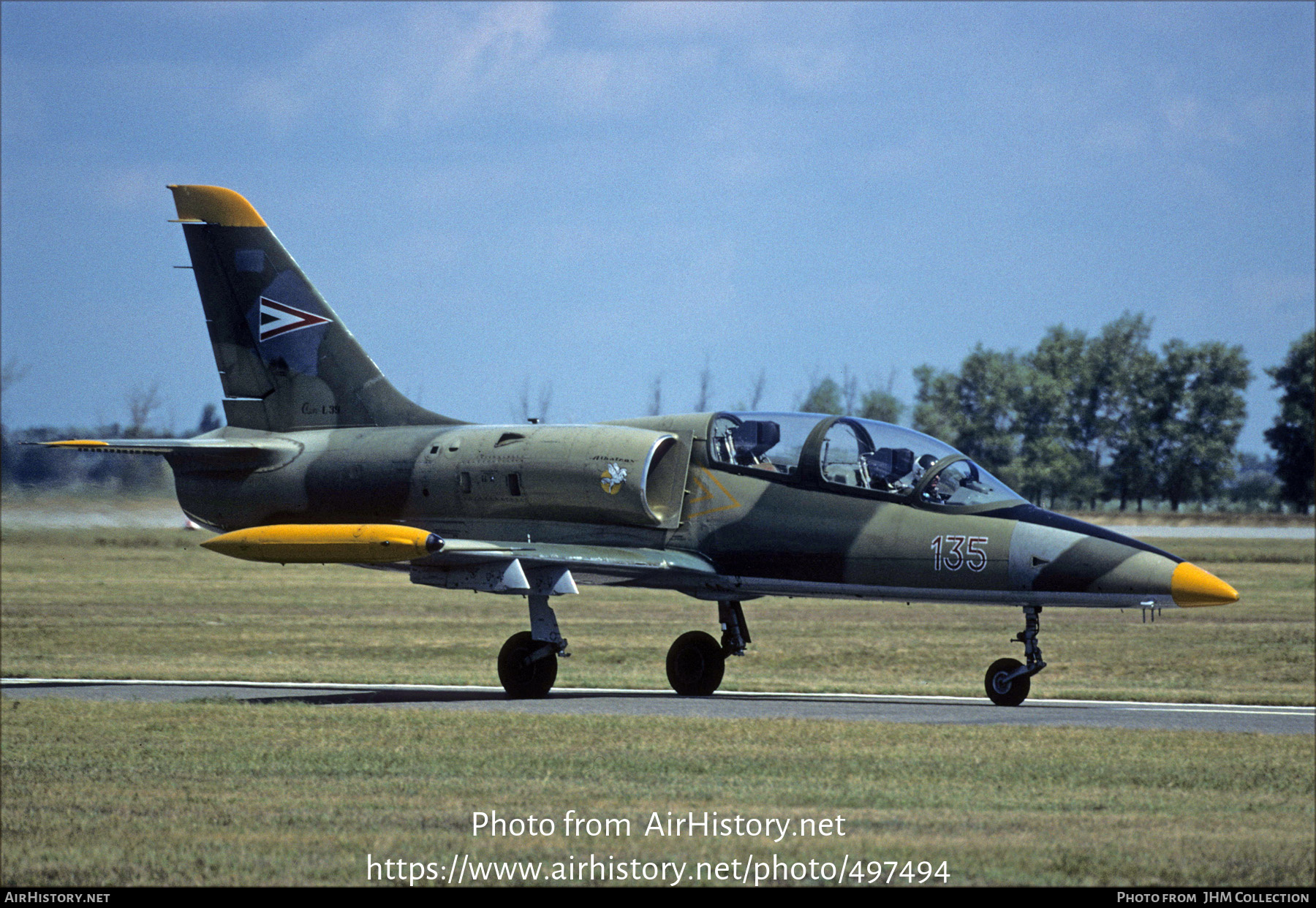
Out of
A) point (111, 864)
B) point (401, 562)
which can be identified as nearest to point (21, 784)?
point (111, 864)

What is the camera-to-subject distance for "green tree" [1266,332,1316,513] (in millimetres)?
108500

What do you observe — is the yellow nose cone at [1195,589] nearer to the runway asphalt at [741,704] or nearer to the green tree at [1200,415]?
the runway asphalt at [741,704]

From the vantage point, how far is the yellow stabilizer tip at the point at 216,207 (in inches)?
867

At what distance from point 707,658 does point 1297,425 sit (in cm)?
10296

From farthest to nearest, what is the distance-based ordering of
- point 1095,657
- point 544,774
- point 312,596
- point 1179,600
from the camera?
1. point 312,596
2. point 1095,657
3. point 1179,600
4. point 544,774

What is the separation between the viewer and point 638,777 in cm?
1175

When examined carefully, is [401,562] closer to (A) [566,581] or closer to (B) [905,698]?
(A) [566,581]

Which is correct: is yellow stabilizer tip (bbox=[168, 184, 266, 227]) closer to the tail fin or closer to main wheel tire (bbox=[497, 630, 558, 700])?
the tail fin

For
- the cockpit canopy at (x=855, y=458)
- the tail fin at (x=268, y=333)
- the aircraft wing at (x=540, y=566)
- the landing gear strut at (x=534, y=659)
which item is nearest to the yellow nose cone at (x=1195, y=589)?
the cockpit canopy at (x=855, y=458)

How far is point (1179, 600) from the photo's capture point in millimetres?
15672

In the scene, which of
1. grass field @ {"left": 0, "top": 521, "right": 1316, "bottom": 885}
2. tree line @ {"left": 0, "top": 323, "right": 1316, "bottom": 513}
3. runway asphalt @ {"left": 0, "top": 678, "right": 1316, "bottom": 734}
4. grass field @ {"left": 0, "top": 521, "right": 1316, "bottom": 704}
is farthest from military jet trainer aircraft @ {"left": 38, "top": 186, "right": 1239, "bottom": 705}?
tree line @ {"left": 0, "top": 323, "right": 1316, "bottom": 513}

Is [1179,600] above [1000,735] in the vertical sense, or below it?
above

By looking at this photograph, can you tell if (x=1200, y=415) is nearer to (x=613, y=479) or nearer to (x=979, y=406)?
(x=979, y=406)
